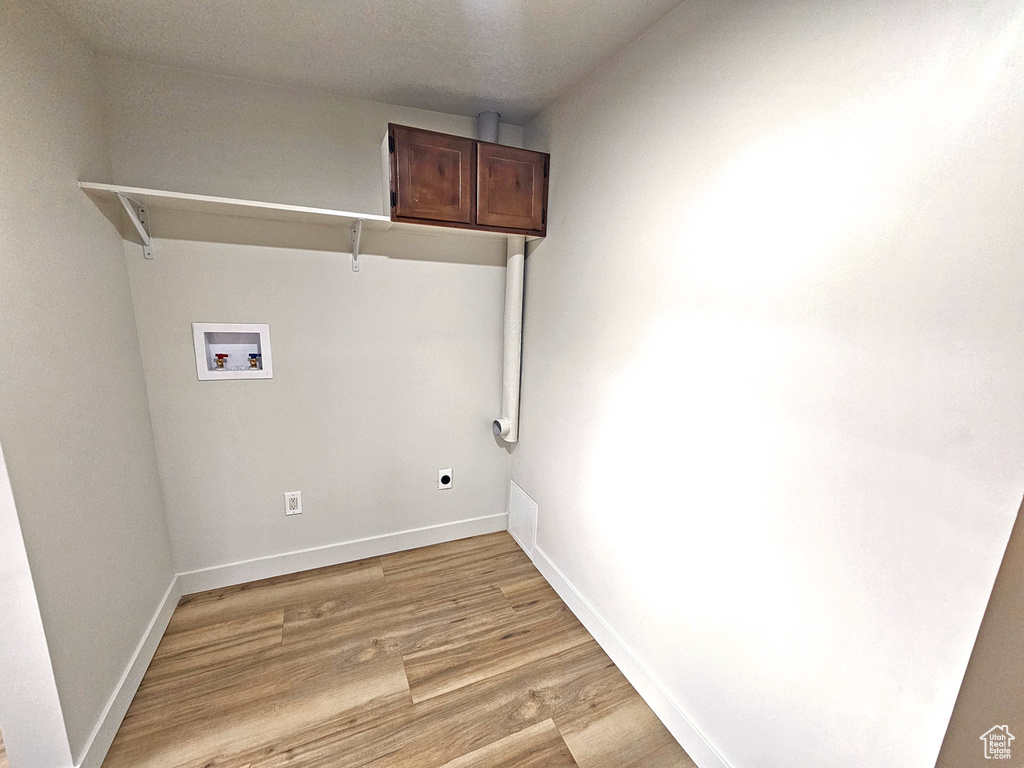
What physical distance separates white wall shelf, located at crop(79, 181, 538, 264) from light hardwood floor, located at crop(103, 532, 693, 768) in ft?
5.62

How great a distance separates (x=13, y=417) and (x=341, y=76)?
169 centimetres

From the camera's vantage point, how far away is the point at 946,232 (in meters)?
0.80

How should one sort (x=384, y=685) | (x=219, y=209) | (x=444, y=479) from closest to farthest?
(x=384, y=685) → (x=219, y=209) → (x=444, y=479)

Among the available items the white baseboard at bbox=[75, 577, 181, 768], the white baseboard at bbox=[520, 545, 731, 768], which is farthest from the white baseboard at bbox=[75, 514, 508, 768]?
the white baseboard at bbox=[520, 545, 731, 768]

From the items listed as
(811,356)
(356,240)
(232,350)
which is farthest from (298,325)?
(811,356)

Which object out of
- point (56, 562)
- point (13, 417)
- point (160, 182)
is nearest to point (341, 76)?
point (160, 182)

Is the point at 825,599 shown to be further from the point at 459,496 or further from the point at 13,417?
the point at 13,417

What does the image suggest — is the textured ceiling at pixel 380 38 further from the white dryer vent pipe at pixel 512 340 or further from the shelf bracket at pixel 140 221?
the white dryer vent pipe at pixel 512 340

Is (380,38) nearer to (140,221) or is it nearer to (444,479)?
(140,221)

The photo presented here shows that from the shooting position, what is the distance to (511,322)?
2344 mm

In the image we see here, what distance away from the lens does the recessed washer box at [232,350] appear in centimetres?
191

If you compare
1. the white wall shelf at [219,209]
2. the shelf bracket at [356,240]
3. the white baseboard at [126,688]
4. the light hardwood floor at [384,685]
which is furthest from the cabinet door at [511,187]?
the white baseboard at [126,688]

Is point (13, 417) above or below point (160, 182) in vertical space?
below

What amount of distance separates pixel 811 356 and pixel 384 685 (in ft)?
6.23
